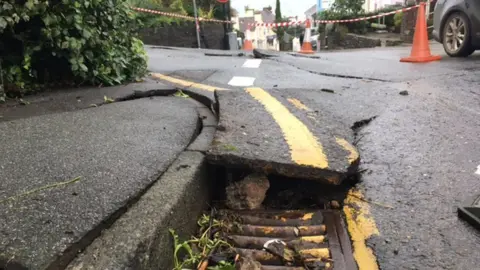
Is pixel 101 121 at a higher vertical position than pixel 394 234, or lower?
higher

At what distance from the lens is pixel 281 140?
97.2 inches

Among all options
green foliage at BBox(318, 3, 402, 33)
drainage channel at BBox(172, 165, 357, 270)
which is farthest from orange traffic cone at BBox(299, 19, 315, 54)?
green foliage at BBox(318, 3, 402, 33)

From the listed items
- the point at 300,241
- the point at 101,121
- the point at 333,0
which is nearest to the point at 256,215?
the point at 300,241

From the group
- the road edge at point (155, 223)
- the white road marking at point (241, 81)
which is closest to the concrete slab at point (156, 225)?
the road edge at point (155, 223)

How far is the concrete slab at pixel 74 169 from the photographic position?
1.40 meters

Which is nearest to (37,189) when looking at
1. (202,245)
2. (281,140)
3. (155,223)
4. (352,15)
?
(155,223)

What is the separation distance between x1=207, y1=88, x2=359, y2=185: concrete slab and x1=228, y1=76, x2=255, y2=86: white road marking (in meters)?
1.41

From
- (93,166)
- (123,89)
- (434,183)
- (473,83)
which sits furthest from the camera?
(473,83)

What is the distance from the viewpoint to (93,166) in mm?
2016

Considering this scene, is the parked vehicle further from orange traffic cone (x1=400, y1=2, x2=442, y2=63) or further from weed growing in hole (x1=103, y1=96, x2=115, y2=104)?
weed growing in hole (x1=103, y1=96, x2=115, y2=104)

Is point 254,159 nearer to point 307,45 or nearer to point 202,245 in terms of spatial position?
point 202,245

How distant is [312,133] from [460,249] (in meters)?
1.16

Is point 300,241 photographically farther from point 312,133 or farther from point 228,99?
point 228,99

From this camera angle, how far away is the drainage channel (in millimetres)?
1751
